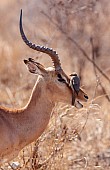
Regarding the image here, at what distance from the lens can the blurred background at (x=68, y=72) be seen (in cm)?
689

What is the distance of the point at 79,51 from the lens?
32.7 ft

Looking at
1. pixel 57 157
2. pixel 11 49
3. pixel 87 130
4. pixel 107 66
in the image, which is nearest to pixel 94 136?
pixel 87 130

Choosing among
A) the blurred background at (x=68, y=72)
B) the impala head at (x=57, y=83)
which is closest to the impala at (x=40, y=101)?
the impala head at (x=57, y=83)

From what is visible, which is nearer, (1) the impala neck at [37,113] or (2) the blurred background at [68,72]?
(1) the impala neck at [37,113]

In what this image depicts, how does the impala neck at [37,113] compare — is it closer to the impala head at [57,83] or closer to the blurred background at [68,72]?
the impala head at [57,83]

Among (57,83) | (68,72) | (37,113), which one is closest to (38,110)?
(37,113)

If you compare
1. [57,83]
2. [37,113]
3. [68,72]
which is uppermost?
[68,72]

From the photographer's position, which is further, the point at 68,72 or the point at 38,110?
the point at 68,72

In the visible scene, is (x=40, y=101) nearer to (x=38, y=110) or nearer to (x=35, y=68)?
(x=38, y=110)

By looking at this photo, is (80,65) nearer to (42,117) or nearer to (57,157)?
(57,157)

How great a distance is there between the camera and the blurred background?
6.89 meters

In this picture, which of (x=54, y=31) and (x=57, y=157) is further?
(x=54, y=31)

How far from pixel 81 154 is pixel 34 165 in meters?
1.08

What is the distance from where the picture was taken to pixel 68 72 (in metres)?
9.81
